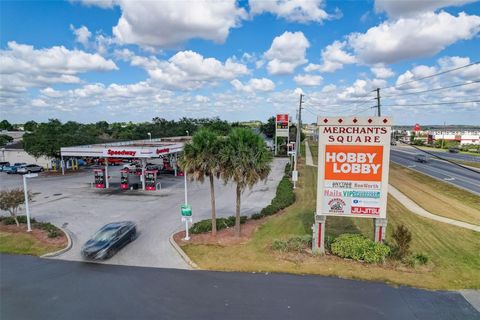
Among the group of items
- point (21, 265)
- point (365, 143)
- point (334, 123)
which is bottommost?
point (21, 265)

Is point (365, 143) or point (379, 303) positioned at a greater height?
point (365, 143)

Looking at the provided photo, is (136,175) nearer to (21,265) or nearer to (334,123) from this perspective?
(21,265)

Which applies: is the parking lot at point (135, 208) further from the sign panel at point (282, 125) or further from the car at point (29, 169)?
the sign panel at point (282, 125)

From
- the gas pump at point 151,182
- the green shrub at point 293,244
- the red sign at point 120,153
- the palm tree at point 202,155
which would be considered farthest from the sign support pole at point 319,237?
the red sign at point 120,153

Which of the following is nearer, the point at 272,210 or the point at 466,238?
the point at 466,238

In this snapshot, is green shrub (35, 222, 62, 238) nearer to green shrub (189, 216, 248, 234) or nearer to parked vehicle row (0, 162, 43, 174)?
green shrub (189, 216, 248, 234)

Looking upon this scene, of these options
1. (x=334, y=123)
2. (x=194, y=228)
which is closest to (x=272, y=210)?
(x=194, y=228)

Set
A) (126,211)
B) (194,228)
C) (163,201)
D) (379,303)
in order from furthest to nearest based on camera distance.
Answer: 1. (163,201)
2. (126,211)
3. (194,228)
4. (379,303)
